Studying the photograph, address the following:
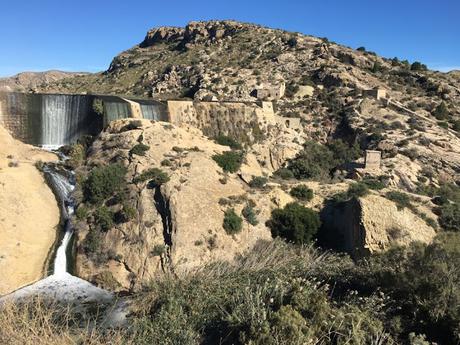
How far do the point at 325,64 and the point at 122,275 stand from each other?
5461 centimetres

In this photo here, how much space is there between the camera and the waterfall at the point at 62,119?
3325 centimetres

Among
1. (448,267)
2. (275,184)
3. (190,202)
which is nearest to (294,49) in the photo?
(275,184)

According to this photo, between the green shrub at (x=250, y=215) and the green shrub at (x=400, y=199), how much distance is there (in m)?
7.89

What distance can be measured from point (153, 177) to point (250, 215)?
6.76 m

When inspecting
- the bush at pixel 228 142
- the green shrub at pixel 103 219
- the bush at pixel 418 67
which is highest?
the bush at pixel 418 67

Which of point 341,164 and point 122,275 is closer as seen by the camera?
point 122,275

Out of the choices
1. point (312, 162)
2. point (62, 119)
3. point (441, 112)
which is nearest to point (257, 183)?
point (312, 162)

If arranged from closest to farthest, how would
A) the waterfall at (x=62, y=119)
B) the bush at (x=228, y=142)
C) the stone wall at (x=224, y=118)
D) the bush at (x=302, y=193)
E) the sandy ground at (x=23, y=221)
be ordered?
the sandy ground at (x=23, y=221) → the bush at (x=302, y=193) → the waterfall at (x=62, y=119) → the bush at (x=228, y=142) → the stone wall at (x=224, y=118)

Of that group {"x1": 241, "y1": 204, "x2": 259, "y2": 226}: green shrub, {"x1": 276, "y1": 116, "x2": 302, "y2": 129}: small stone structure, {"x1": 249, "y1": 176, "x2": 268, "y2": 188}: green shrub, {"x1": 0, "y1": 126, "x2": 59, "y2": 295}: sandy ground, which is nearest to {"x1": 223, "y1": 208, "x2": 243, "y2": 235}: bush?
{"x1": 241, "y1": 204, "x2": 259, "y2": 226}: green shrub

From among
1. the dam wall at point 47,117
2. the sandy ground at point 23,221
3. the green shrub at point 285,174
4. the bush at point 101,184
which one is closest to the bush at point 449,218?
the green shrub at point 285,174

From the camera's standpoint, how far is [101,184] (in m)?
25.8

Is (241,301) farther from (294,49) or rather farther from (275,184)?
(294,49)

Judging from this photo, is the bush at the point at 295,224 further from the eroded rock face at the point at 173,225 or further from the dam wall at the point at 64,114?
the dam wall at the point at 64,114

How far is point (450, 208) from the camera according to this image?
22.6 metres
